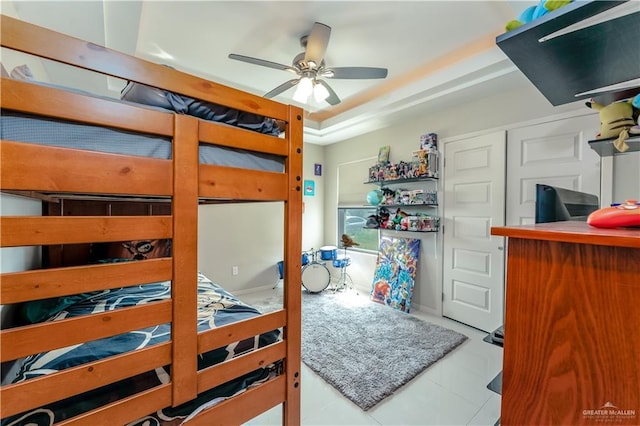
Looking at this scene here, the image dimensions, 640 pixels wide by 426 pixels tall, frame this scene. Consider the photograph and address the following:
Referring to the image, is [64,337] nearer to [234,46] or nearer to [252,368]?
[252,368]

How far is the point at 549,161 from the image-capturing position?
2373 millimetres

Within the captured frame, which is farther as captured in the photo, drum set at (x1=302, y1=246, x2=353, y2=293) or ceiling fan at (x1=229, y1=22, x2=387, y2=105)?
drum set at (x1=302, y1=246, x2=353, y2=293)

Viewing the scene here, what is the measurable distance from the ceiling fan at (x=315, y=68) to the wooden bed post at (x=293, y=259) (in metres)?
1.27

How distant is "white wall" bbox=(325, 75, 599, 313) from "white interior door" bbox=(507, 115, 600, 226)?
4.2 inches

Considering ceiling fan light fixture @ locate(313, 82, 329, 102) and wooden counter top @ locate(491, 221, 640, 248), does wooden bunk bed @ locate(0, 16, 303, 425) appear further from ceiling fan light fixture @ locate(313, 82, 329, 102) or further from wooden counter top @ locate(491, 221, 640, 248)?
ceiling fan light fixture @ locate(313, 82, 329, 102)

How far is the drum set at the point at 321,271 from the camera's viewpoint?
3818mm

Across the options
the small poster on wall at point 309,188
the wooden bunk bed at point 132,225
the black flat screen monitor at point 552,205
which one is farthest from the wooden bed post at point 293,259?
the small poster on wall at point 309,188

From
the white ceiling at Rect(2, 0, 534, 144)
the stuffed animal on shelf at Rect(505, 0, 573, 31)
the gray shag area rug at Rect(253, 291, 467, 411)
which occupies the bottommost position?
the gray shag area rug at Rect(253, 291, 467, 411)

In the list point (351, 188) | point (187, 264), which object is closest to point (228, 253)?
point (351, 188)

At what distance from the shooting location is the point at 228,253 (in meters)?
3.77

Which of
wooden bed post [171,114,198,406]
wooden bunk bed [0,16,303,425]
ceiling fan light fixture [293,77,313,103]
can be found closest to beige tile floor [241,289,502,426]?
wooden bunk bed [0,16,303,425]

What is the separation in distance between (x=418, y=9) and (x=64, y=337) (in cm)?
264

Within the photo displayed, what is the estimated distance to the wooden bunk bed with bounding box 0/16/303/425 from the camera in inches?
26.4

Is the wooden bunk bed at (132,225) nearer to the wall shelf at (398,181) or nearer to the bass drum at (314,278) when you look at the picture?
the wall shelf at (398,181)
